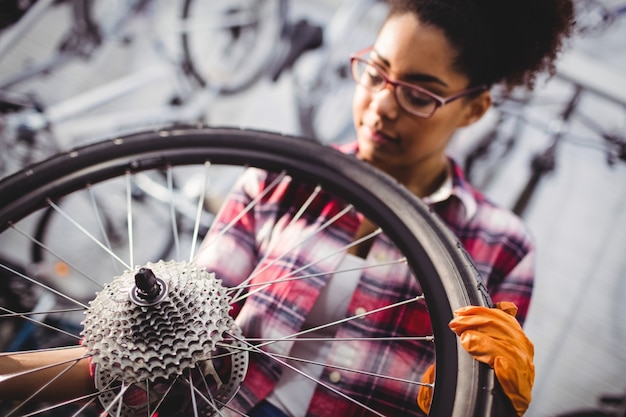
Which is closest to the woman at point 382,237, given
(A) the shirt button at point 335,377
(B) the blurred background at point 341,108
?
(A) the shirt button at point 335,377

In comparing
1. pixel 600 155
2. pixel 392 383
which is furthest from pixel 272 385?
pixel 600 155

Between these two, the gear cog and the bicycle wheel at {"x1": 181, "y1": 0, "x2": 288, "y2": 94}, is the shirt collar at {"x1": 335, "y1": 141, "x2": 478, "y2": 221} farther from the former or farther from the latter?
the bicycle wheel at {"x1": 181, "y1": 0, "x2": 288, "y2": 94}

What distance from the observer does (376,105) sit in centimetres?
77

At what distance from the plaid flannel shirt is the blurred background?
0.67m

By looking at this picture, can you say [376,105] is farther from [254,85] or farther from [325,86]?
[254,85]

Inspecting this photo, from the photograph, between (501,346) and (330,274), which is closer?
(501,346)

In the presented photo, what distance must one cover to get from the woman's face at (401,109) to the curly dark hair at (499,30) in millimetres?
22

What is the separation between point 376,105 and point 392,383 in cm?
50

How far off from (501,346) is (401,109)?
17.5 inches

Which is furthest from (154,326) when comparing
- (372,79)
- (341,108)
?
(341,108)

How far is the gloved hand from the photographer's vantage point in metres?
0.46

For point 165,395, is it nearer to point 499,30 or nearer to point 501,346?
point 501,346

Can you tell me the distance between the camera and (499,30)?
78 centimetres

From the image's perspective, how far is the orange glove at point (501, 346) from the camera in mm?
463
